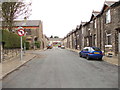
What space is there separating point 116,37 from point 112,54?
2087mm

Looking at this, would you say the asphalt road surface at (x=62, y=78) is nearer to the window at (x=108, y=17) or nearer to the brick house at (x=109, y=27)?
the brick house at (x=109, y=27)

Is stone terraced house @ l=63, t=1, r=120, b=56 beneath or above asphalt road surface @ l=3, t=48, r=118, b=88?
above

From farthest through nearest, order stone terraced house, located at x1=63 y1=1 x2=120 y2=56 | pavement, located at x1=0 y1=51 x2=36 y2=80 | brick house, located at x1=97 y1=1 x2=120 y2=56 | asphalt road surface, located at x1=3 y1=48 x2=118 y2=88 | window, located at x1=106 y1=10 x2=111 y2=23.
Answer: window, located at x1=106 y1=10 x2=111 y2=23 < brick house, located at x1=97 y1=1 x2=120 y2=56 < stone terraced house, located at x1=63 y1=1 x2=120 y2=56 < pavement, located at x1=0 y1=51 x2=36 y2=80 < asphalt road surface, located at x1=3 y1=48 x2=118 y2=88

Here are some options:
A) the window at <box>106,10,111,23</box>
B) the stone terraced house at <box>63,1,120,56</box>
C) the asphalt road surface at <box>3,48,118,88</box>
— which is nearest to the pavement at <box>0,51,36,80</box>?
the asphalt road surface at <box>3,48,118,88</box>

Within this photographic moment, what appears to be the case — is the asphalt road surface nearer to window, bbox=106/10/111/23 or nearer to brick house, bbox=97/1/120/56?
brick house, bbox=97/1/120/56

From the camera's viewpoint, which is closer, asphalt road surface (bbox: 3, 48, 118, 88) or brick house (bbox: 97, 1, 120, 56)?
asphalt road surface (bbox: 3, 48, 118, 88)

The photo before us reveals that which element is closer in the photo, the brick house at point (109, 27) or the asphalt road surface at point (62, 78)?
the asphalt road surface at point (62, 78)

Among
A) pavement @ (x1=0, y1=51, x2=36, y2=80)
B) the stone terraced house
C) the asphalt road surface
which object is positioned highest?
the stone terraced house

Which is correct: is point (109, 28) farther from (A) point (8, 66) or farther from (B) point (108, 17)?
(A) point (8, 66)

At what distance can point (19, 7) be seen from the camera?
55.8 feet

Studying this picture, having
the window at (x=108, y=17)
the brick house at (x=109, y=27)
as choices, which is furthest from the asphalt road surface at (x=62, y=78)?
the window at (x=108, y=17)

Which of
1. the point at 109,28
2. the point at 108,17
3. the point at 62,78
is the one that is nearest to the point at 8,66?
the point at 62,78

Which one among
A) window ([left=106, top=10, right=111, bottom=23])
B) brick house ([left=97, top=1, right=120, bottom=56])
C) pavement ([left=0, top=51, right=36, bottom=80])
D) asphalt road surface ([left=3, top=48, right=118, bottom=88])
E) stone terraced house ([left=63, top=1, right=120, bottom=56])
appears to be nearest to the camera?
asphalt road surface ([left=3, top=48, right=118, bottom=88])

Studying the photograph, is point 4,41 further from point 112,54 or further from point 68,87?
point 112,54
